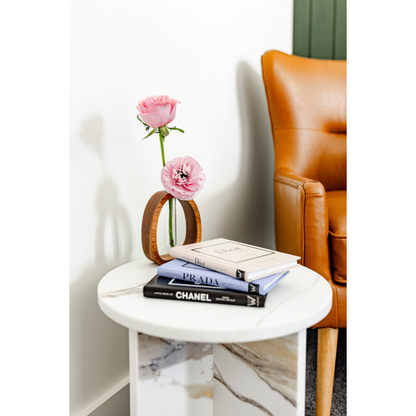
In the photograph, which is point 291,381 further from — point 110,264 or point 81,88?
point 81,88

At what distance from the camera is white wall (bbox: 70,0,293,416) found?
2.48 ft

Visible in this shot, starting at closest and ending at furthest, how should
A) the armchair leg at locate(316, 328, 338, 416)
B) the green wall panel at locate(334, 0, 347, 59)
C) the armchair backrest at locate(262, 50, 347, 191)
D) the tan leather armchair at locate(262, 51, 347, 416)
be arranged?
the armchair leg at locate(316, 328, 338, 416) → the tan leather armchair at locate(262, 51, 347, 416) → the armchair backrest at locate(262, 50, 347, 191) → the green wall panel at locate(334, 0, 347, 59)

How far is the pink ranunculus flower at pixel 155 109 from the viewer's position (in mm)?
709

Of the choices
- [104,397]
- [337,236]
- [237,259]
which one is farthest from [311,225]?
[104,397]

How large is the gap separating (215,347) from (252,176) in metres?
0.80

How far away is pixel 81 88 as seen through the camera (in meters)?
0.73

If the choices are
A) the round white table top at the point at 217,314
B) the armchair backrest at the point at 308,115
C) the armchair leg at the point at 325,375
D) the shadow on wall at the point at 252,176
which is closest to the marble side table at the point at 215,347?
the round white table top at the point at 217,314

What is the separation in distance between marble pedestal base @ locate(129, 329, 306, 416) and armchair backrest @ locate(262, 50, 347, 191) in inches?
29.3

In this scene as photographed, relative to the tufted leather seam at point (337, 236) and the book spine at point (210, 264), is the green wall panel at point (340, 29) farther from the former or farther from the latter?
the book spine at point (210, 264)

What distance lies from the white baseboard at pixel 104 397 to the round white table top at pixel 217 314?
1.17 ft

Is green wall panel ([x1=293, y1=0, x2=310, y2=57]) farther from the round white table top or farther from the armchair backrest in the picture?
the round white table top

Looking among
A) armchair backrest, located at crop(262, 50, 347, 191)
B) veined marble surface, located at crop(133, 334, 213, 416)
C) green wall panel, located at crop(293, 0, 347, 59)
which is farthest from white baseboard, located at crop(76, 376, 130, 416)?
green wall panel, located at crop(293, 0, 347, 59)
